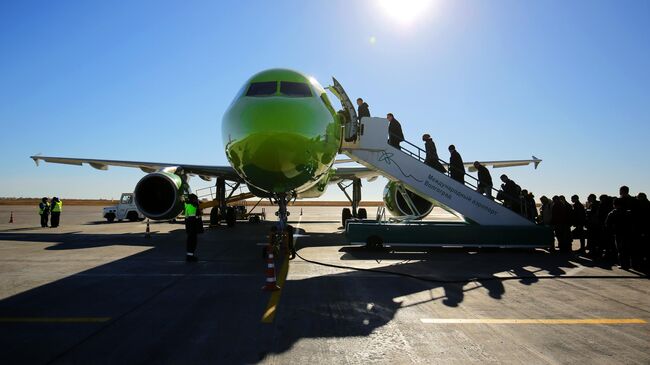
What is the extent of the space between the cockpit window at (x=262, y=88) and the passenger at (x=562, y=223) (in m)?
8.39

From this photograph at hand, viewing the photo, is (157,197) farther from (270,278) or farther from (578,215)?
(578,215)

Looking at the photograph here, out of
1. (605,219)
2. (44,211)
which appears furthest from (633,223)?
(44,211)

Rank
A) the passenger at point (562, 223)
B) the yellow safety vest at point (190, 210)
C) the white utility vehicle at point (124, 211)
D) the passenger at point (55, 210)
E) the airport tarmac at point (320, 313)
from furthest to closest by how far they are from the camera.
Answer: the white utility vehicle at point (124, 211), the passenger at point (55, 210), the passenger at point (562, 223), the yellow safety vest at point (190, 210), the airport tarmac at point (320, 313)

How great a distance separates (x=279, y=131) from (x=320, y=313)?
11.6ft

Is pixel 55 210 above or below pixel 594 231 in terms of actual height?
above

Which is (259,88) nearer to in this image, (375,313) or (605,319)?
(375,313)

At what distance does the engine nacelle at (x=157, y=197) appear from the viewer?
12883 mm

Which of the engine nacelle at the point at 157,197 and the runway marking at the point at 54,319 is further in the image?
the engine nacelle at the point at 157,197

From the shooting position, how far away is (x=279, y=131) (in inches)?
288

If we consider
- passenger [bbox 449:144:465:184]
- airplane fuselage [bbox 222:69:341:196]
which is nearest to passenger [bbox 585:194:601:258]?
passenger [bbox 449:144:465:184]

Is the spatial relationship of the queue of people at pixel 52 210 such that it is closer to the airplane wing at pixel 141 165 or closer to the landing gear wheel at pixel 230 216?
the airplane wing at pixel 141 165

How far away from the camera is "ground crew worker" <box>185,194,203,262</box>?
8875mm

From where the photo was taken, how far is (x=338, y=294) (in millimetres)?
5812

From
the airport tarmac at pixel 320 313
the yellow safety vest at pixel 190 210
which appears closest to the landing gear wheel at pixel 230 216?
the yellow safety vest at pixel 190 210
